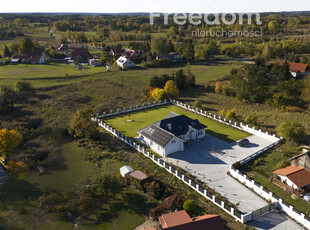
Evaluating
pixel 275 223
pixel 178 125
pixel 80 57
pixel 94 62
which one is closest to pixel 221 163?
pixel 178 125

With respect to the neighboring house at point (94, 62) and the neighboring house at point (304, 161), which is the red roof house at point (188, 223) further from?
the neighboring house at point (94, 62)

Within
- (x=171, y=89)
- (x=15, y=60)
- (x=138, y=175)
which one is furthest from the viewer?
(x=15, y=60)

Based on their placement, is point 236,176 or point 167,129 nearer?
point 236,176

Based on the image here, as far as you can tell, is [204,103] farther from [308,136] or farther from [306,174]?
[306,174]

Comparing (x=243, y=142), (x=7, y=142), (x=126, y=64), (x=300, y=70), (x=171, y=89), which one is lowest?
(x=243, y=142)

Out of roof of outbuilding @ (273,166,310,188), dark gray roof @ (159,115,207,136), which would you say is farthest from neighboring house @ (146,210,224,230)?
dark gray roof @ (159,115,207,136)

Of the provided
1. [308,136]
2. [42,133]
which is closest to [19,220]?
[42,133]

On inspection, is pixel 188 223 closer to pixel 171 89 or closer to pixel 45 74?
pixel 171 89
